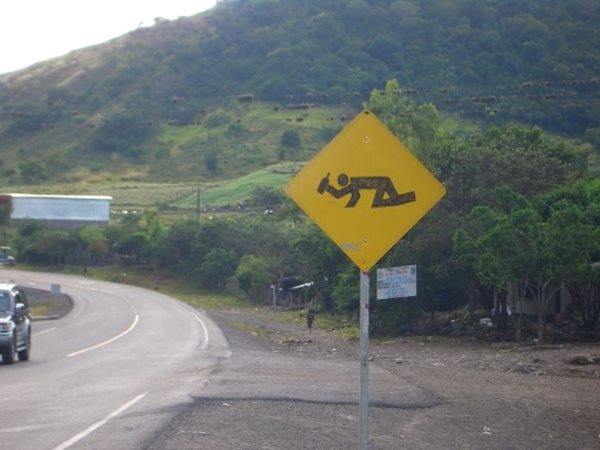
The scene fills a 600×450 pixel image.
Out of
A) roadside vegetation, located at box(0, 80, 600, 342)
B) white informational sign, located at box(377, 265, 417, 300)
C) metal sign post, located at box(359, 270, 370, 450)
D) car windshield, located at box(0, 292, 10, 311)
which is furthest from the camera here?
roadside vegetation, located at box(0, 80, 600, 342)

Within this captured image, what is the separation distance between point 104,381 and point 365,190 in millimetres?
11929

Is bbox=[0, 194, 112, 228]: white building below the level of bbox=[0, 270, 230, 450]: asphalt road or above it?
above

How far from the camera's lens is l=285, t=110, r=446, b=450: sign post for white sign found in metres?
7.71

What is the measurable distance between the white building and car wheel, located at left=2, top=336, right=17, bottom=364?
66.8m

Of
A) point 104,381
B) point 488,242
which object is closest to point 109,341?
point 488,242

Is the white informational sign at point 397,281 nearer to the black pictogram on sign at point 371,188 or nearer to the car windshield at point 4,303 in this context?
the black pictogram on sign at point 371,188

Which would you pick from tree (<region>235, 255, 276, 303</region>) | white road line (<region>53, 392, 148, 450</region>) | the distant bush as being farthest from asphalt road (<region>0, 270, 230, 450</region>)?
the distant bush

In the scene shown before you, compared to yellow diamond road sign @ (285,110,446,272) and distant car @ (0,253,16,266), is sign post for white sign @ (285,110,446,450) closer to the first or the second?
yellow diamond road sign @ (285,110,446,272)

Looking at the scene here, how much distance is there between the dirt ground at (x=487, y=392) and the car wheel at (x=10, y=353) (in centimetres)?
819

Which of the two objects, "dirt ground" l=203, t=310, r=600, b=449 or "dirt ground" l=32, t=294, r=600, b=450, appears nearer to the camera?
"dirt ground" l=32, t=294, r=600, b=450

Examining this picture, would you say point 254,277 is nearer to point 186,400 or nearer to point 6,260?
point 6,260

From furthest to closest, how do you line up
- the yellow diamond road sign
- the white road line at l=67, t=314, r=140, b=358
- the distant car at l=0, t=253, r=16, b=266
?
the distant car at l=0, t=253, r=16, b=266, the white road line at l=67, t=314, r=140, b=358, the yellow diamond road sign

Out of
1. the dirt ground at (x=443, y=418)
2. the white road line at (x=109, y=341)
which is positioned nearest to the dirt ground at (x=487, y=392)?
the dirt ground at (x=443, y=418)

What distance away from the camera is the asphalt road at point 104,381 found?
11.9 meters
